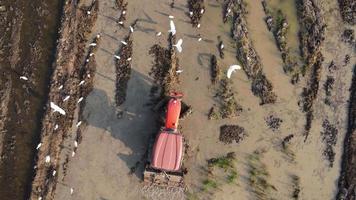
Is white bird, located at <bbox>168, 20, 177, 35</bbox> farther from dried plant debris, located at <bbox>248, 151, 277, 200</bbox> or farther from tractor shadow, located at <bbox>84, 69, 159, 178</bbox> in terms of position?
dried plant debris, located at <bbox>248, 151, 277, 200</bbox>

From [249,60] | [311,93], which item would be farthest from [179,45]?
[311,93]

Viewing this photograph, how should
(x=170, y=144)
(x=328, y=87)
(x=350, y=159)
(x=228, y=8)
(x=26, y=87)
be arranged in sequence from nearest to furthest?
(x=170, y=144)
(x=350, y=159)
(x=328, y=87)
(x=228, y=8)
(x=26, y=87)

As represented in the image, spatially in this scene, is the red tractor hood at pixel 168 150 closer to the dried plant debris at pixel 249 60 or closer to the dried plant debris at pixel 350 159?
the dried plant debris at pixel 249 60

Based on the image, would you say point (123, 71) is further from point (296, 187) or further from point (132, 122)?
point (296, 187)

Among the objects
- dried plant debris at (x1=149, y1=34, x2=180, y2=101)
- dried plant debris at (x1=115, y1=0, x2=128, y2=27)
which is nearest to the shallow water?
dried plant debris at (x1=115, y1=0, x2=128, y2=27)

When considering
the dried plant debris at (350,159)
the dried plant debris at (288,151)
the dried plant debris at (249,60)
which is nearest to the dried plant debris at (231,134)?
the dried plant debris at (249,60)

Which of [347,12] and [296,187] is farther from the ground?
[347,12]

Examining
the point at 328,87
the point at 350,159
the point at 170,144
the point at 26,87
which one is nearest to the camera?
the point at 170,144
